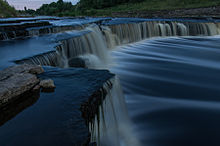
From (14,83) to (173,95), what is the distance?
193 inches

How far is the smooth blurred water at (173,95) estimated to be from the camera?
173 inches

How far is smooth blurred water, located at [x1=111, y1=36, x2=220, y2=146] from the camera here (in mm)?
4383

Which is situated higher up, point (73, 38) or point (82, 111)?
point (73, 38)

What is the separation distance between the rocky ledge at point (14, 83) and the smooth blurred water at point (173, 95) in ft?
9.75

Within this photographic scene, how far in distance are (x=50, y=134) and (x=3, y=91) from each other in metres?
1.44

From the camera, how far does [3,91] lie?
3.29 metres

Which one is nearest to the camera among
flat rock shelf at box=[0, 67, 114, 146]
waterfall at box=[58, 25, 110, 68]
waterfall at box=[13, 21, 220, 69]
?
flat rock shelf at box=[0, 67, 114, 146]

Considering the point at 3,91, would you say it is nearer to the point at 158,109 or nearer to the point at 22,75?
the point at 22,75

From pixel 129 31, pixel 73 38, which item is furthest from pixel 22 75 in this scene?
pixel 129 31

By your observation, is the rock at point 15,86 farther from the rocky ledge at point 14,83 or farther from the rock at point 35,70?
the rock at point 35,70

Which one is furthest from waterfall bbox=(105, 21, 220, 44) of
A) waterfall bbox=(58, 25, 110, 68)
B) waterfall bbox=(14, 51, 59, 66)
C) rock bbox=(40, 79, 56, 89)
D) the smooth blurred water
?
rock bbox=(40, 79, 56, 89)

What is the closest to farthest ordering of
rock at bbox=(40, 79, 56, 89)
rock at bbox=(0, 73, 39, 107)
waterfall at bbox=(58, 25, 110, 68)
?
rock at bbox=(0, 73, 39, 107) < rock at bbox=(40, 79, 56, 89) < waterfall at bbox=(58, 25, 110, 68)

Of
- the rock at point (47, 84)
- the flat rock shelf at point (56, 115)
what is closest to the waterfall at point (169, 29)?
the flat rock shelf at point (56, 115)

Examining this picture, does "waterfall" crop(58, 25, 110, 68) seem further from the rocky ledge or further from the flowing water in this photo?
the rocky ledge
